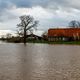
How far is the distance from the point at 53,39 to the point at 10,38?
19927 millimetres

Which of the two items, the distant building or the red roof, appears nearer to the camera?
the distant building

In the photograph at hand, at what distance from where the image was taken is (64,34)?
313ft

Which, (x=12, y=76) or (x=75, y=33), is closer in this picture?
(x=12, y=76)

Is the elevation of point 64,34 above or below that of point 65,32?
below

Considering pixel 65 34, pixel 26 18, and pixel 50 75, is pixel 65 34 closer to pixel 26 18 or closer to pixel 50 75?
pixel 26 18

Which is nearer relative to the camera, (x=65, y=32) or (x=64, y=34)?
(x=64, y=34)

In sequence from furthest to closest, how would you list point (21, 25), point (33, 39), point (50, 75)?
point (33, 39) → point (21, 25) → point (50, 75)

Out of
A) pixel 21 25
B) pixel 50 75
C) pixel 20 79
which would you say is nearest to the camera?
pixel 20 79

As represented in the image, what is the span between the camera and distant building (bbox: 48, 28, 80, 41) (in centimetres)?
9293

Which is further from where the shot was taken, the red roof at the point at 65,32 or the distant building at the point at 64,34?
the red roof at the point at 65,32

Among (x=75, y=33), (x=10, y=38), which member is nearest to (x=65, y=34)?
(x=75, y=33)

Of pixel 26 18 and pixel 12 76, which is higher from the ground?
pixel 26 18

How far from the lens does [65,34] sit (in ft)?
313

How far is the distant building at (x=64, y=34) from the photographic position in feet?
305
